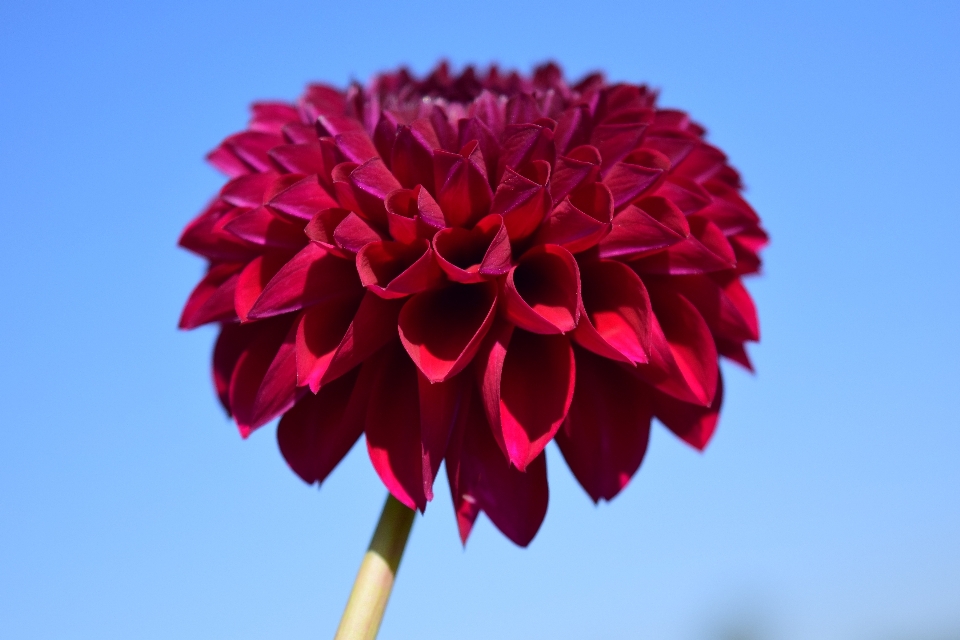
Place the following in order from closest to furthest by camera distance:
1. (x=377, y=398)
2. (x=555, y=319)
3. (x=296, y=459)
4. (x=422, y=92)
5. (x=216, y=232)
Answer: (x=555, y=319), (x=377, y=398), (x=296, y=459), (x=216, y=232), (x=422, y=92)

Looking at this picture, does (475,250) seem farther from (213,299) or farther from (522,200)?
(213,299)

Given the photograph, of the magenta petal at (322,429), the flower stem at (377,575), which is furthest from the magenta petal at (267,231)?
the flower stem at (377,575)

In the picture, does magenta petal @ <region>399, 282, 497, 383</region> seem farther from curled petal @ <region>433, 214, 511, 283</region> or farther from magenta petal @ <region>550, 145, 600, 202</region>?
magenta petal @ <region>550, 145, 600, 202</region>

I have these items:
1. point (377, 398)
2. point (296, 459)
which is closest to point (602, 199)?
point (377, 398)

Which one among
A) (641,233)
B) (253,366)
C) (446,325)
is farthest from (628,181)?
(253,366)

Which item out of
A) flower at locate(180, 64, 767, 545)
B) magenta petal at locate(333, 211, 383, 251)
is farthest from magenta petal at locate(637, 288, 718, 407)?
magenta petal at locate(333, 211, 383, 251)

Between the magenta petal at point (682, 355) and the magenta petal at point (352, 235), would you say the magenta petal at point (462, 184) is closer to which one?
the magenta petal at point (352, 235)

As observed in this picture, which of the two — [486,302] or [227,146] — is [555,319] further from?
[227,146]
